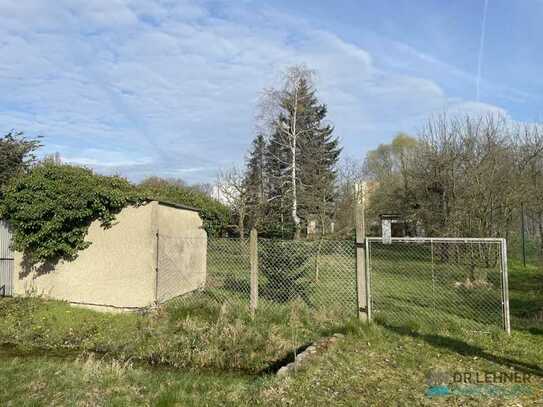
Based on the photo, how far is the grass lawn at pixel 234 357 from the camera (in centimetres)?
391

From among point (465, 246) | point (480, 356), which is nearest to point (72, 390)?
point (480, 356)

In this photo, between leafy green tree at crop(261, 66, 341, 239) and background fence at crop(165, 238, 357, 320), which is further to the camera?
leafy green tree at crop(261, 66, 341, 239)

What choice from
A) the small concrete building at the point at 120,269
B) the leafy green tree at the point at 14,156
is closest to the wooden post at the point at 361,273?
the small concrete building at the point at 120,269

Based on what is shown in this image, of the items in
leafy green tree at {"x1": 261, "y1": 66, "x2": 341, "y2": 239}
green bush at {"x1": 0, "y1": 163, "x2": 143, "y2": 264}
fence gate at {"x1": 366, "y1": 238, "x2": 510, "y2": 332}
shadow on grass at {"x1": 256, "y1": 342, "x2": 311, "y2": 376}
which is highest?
leafy green tree at {"x1": 261, "y1": 66, "x2": 341, "y2": 239}

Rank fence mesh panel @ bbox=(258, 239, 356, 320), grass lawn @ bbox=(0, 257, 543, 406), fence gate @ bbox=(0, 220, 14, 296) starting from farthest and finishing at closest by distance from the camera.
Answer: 1. fence gate @ bbox=(0, 220, 14, 296)
2. fence mesh panel @ bbox=(258, 239, 356, 320)
3. grass lawn @ bbox=(0, 257, 543, 406)

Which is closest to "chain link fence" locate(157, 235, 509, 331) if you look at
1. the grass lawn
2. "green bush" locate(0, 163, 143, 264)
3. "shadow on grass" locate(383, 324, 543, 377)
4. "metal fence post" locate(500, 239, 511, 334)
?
"metal fence post" locate(500, 239, 511, 334)

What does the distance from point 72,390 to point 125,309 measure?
4.02m

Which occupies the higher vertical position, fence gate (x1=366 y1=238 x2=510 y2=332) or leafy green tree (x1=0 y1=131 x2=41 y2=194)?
leafy green tree (x1=0 y1=131 x2=41 y2=194)

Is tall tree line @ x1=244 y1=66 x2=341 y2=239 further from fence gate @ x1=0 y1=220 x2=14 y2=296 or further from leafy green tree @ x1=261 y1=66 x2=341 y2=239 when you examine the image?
fence gate @ x1=0 y1=220 x2=14 y2=296

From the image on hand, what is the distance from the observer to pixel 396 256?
1775 centimetres

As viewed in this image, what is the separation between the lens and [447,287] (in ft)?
34.0

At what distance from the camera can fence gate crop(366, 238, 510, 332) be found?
643 cm

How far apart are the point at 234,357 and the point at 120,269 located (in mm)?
3630

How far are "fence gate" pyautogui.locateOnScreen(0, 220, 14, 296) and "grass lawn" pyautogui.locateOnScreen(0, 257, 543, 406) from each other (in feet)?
2.56
